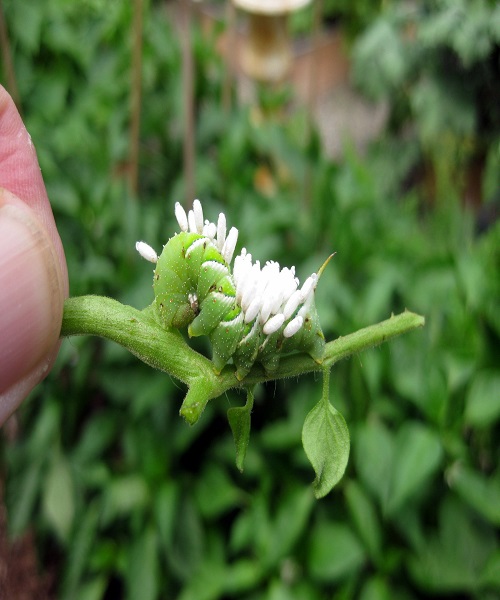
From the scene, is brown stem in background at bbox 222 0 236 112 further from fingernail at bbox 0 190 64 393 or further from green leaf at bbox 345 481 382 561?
fingernail at bbox 0 190 64 393

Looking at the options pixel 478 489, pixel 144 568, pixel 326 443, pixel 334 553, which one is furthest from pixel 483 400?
pixel 326 443

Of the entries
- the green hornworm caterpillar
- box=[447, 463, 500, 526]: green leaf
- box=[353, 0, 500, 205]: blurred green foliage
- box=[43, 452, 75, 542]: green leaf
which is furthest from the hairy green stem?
box=[43, 452, 75, 542]: green leaf

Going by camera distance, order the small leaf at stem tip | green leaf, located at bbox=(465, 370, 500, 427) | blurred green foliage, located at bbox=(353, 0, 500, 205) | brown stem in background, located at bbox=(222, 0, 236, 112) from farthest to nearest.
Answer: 1. brown stem in background, located at bbox=(222, 0, 236, 112)
2. green leaf, located at bbox=(465, 370, 500, 427)
3. blurred green foliage, located at bbox=(353, 0, 500, 205)
4. the small leaf at stem tip

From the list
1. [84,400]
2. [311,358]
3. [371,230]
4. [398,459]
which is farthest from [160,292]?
[371,230]

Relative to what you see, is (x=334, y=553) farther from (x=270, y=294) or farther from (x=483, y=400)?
(x=270, y=294)

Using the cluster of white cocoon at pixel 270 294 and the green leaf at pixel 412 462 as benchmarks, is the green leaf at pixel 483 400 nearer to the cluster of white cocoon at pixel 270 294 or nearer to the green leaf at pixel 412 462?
the green leaf at pixel 412 462

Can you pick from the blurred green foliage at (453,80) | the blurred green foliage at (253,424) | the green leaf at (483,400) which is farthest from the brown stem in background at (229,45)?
the green leaf at (483,400)

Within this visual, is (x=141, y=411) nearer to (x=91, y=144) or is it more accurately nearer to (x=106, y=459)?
(x=106, y=459)
